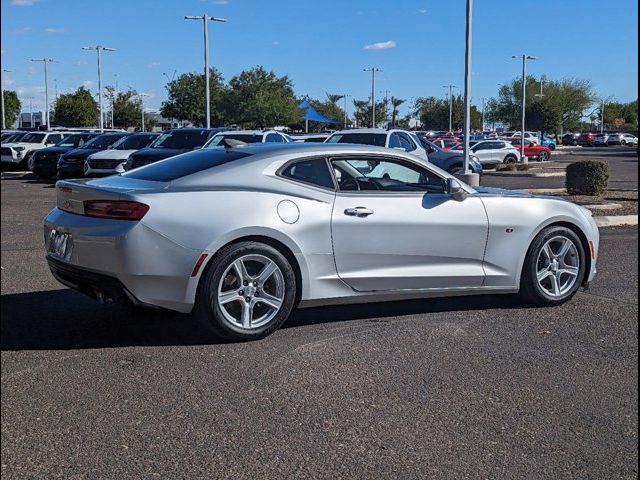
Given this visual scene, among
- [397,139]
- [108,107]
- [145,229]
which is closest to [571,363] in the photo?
[145,229]

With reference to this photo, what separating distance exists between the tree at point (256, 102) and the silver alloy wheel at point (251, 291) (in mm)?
51535

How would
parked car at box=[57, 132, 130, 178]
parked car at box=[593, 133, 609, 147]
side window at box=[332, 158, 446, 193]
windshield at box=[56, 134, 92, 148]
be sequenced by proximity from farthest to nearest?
parked car at box=[593, 133, 609, 147]
windshield at box=[56, 134, 92, 148]
parked car at box=[57, 132, 130, 178]
side window at box=[332, 158, 446, 193]

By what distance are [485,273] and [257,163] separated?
2.13 m

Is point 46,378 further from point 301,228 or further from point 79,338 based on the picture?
point 301,228

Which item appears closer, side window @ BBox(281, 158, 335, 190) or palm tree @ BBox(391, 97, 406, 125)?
side window @ BBox(281, 158, 335, 190)

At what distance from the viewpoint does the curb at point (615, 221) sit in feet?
44.3

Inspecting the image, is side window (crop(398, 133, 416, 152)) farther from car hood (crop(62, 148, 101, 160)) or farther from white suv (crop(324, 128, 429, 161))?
car hood (crop(62, 148, 101, 160))

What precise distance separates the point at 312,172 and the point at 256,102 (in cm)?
5112

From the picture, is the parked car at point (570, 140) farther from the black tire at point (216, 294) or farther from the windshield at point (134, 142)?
the black tire at point (216, 294)

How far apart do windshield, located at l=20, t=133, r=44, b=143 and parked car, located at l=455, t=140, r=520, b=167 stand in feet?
67.3

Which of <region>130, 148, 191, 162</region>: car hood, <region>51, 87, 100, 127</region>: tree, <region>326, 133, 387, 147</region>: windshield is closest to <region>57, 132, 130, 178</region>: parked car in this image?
<region>130, 148, 191, 162</region>: car hood

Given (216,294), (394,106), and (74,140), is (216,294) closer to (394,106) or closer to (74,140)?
(74,140)

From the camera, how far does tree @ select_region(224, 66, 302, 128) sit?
186 feet

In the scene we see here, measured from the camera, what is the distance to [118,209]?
5.40 metres
